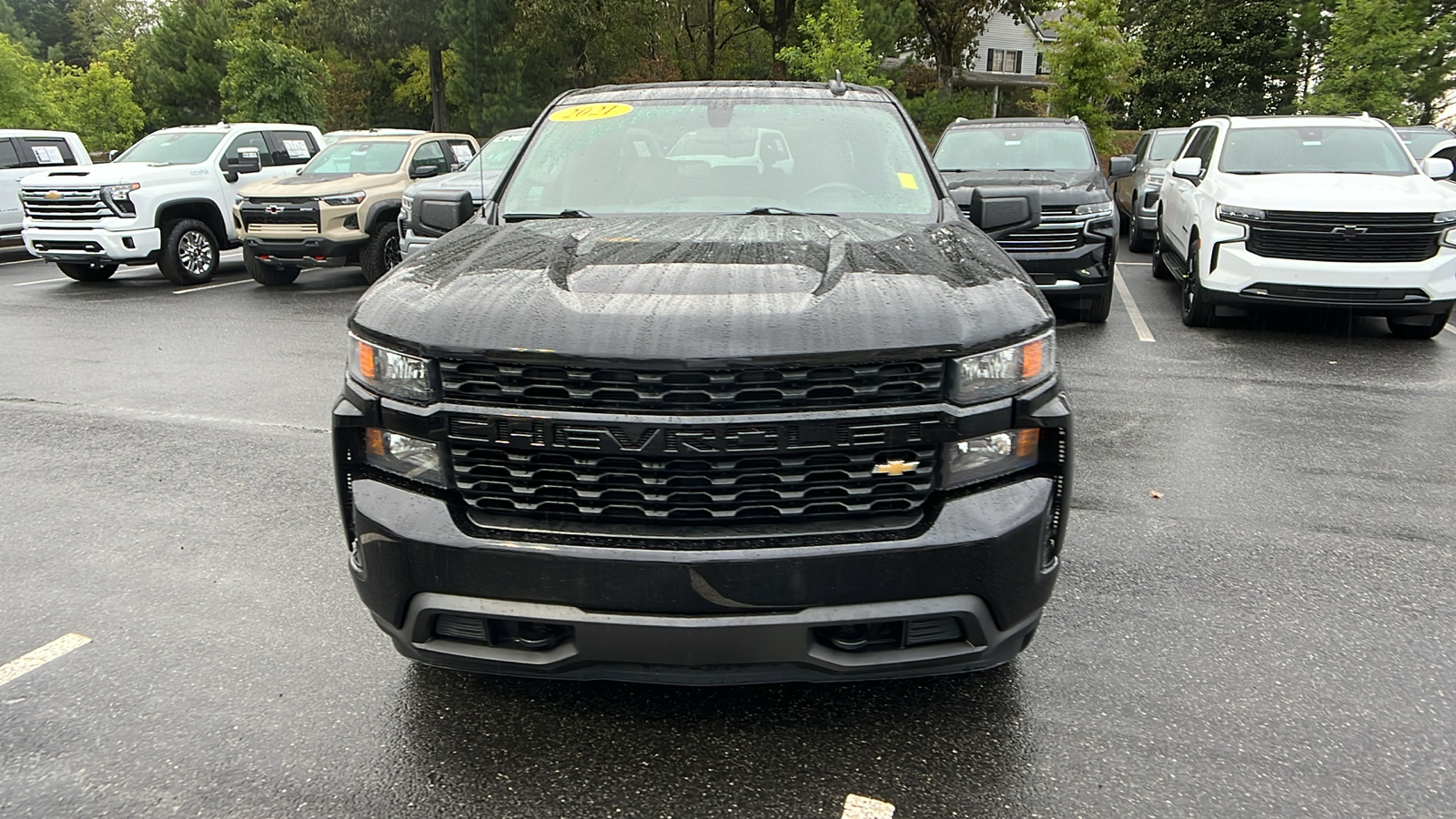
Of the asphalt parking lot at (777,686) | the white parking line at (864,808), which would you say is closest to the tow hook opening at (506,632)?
the asphalt parking lot at (777,686)

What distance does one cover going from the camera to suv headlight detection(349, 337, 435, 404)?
246cm

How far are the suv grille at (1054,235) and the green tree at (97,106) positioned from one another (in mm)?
25915

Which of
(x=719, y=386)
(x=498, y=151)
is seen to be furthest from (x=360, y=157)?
(x=719, y=386)

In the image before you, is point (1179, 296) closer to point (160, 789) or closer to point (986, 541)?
point (986, 541)

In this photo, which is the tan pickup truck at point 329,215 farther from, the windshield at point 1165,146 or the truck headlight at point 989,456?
the truck headlight at point 989,456

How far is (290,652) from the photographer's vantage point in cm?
331

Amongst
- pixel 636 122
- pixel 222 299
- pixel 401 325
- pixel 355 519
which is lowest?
pixel 222 299

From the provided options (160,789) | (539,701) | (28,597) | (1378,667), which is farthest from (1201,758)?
A: (28,597)

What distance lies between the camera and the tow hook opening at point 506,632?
243cm

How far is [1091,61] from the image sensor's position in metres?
21.1

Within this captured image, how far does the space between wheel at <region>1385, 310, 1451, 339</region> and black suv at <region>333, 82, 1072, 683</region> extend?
750 centimetres

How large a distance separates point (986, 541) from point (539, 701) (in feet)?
4.71

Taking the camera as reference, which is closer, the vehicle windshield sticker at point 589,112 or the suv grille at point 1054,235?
the vehicle windshield sticker at point 589,112

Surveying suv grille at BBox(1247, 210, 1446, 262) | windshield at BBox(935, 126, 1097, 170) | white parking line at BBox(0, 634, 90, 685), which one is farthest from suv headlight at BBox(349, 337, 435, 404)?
windshield at BBox(935, 126, 1097, 170)
